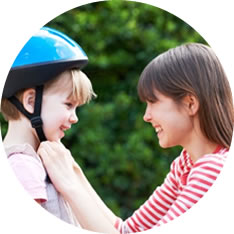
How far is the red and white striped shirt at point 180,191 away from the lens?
6.91 ft

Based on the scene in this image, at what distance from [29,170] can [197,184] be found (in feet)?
2.06

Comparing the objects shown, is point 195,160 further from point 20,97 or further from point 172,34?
point 172,34

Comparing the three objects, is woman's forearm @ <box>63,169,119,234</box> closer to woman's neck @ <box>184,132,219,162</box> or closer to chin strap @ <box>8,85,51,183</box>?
chin strap @ <box>8,85,51,183</box>

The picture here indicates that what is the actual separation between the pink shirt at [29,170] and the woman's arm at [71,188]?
0.05 metres

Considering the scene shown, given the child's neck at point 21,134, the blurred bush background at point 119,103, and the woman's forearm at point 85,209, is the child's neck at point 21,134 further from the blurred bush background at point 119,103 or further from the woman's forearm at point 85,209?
the blurred bush background at point 119,103

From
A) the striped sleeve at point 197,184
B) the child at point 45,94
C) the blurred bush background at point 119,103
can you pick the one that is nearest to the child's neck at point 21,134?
the child at point 45,94

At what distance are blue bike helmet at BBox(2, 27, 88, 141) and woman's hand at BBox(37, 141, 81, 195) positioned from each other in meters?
0.06

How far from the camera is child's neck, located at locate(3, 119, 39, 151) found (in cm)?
213

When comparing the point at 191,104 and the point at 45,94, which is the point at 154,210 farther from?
the point at 45,94

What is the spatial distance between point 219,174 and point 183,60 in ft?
1.52

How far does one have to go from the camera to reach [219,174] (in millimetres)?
2162

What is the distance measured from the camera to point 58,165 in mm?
2105

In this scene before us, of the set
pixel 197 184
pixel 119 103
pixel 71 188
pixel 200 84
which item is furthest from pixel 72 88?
pixel 119 103

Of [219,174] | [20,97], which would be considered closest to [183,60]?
[219,174]
